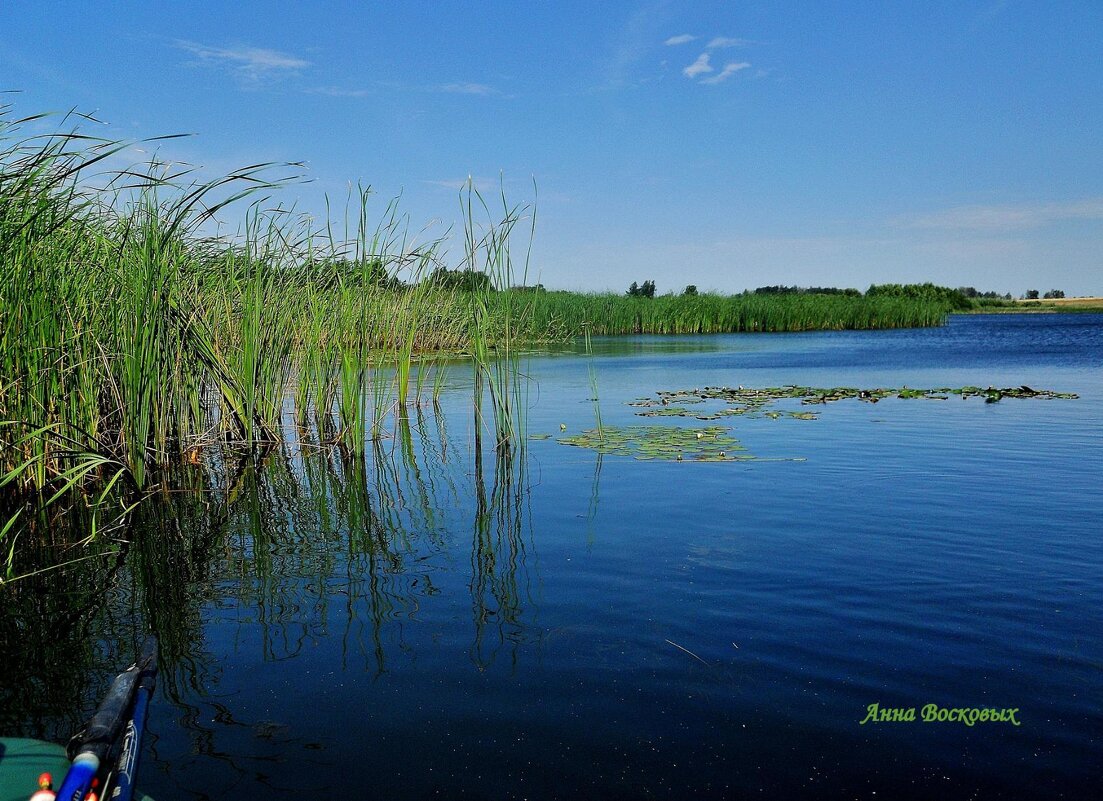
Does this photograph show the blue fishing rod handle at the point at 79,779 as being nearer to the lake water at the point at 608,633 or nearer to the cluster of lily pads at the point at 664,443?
the lake water at the point at 608,633

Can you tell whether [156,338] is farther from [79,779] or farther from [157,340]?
[79,779]

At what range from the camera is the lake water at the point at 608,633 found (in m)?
2.33

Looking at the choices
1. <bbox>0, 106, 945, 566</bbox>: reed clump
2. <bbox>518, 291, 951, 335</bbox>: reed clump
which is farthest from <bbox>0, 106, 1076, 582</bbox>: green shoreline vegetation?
→ <bbox>518, 291, 951, 335</bbox>: reed clump

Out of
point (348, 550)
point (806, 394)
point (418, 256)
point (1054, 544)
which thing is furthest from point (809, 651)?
point (806, 394)

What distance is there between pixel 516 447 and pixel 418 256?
1.97m

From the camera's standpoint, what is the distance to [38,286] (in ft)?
15.2

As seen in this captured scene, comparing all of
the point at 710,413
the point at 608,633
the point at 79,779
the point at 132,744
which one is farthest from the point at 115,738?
the point at 710,413

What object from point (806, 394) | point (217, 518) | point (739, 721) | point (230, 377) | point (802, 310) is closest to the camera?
point (739, 721)

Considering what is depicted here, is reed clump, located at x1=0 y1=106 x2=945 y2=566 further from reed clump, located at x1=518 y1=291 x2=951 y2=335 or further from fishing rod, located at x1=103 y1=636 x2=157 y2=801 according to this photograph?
reed clump, located at x1=518 y1=291 x2=951 y2=335

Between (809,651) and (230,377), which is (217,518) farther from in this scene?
(809,651)

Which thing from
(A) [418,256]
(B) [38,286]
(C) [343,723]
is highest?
(A) [418,256]

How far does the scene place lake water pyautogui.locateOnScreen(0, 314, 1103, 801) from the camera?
91.7 inches

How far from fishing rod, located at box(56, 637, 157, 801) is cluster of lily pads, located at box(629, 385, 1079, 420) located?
764 centimetres

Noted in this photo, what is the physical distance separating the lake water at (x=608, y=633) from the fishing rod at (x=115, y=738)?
21 cm
